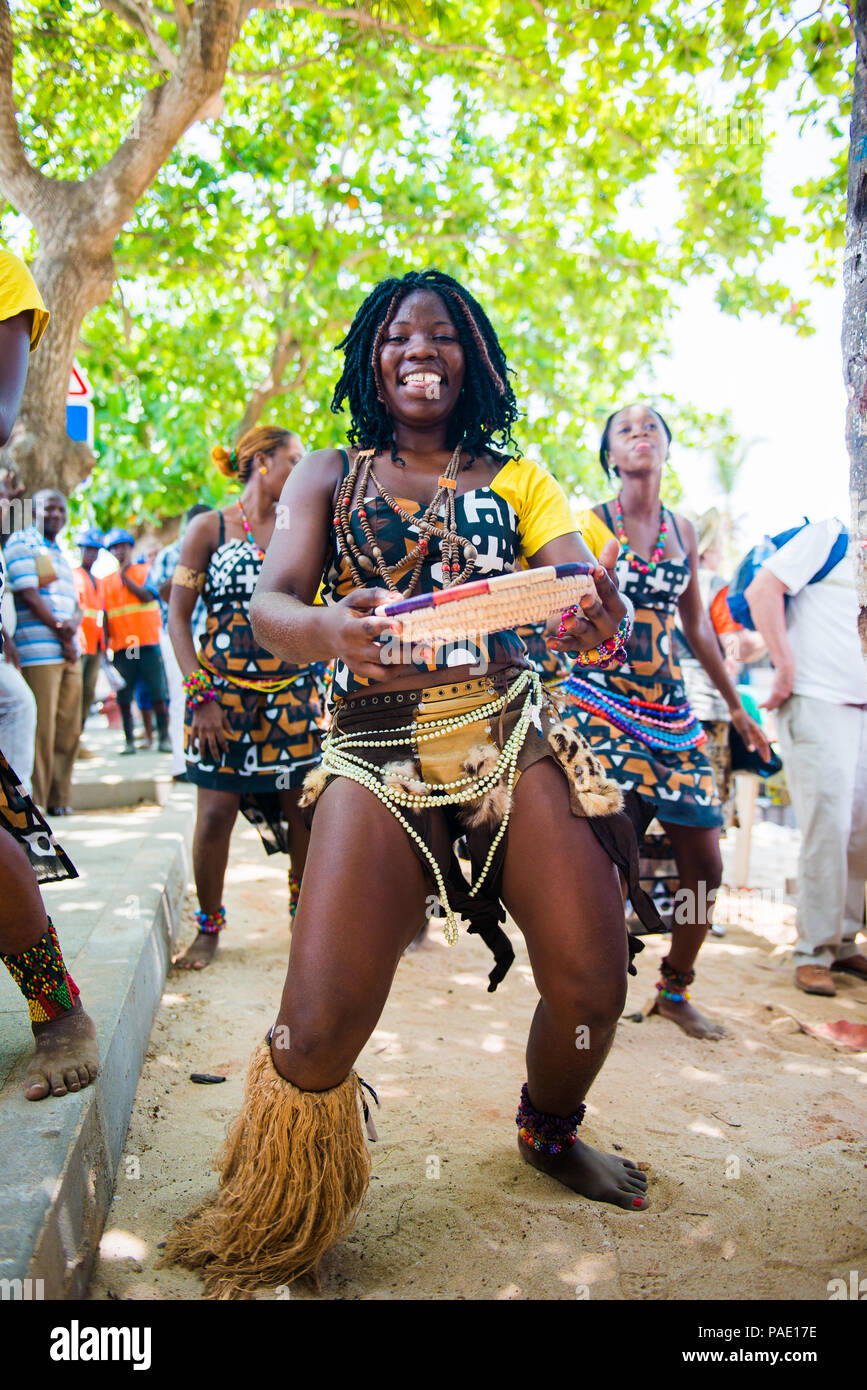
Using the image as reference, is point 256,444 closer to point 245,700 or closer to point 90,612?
point 245,700

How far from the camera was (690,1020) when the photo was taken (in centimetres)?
397

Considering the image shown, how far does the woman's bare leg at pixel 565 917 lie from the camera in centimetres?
223

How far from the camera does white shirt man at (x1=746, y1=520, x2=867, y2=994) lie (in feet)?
15.5

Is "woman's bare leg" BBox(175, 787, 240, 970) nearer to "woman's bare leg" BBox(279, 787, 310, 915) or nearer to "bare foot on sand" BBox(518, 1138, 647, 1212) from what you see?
"woman's bare leg" BBox(279, 787, 310, 915)

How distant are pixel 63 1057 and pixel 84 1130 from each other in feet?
0.76

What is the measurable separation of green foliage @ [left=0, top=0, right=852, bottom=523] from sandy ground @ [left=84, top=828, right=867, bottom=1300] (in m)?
4.10

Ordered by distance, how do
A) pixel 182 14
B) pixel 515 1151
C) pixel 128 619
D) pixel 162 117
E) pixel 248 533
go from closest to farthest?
pixel 515 1151 → pixel 248 533 → pixel 162 117 → pixel 182 14 → pixel 128 619

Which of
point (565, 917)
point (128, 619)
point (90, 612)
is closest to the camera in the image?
point (565, 917)

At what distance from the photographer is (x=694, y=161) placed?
7230 mm

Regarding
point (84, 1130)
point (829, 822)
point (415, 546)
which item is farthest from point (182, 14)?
point (84, 1130)

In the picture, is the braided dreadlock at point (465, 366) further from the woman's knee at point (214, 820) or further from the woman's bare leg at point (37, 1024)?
the woman's knee at point (214, 820)

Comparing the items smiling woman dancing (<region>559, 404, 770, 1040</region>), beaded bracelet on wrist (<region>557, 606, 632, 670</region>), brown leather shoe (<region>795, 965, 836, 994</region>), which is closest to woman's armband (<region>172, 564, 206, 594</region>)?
smiling woman dancing (<region>559, 404, 770, 1040</region>)

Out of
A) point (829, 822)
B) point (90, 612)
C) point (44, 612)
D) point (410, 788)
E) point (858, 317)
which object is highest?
point (858, 317)

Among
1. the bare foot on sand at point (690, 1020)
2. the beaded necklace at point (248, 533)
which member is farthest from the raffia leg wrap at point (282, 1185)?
the beaded necklace at point (248, 533)
